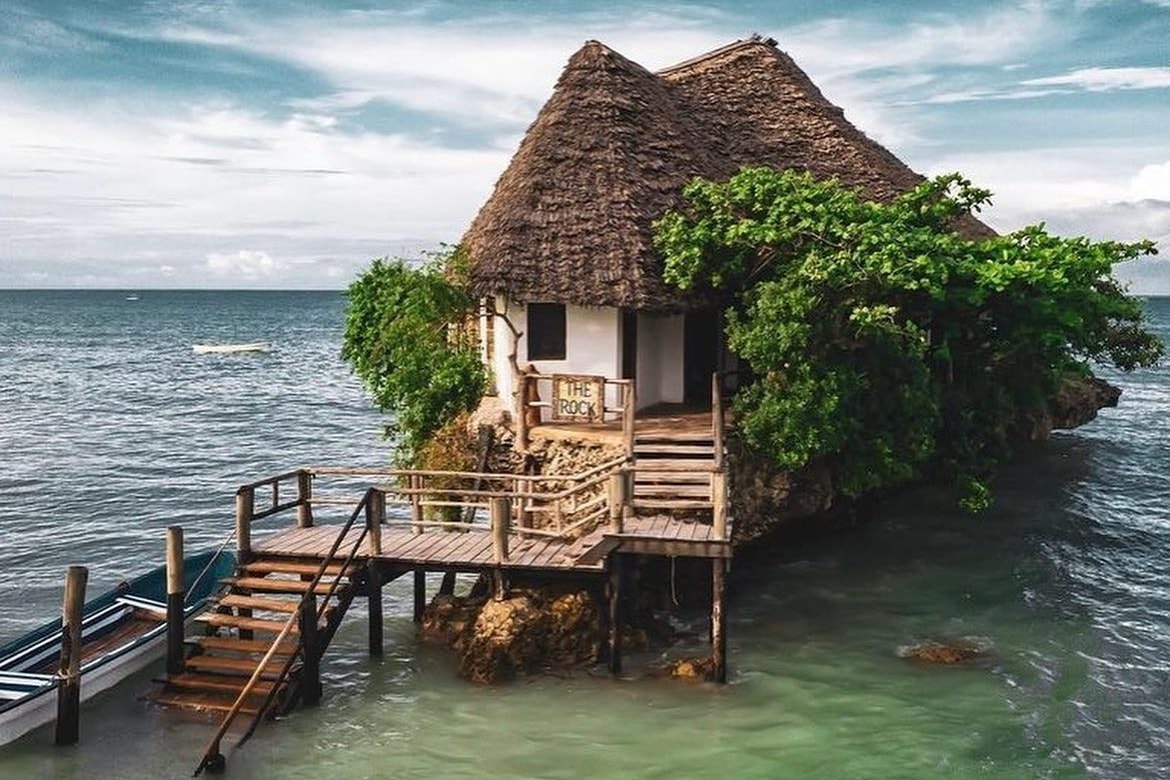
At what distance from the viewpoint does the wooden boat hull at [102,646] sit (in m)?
15.1

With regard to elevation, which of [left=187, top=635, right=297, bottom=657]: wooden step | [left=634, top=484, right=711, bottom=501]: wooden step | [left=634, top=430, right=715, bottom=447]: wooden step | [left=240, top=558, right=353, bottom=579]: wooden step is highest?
[left=634, top=430, right=715, bottom=447]: wooden step

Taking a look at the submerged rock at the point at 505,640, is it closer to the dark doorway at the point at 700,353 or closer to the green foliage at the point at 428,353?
the green foliage at the point at 428,353

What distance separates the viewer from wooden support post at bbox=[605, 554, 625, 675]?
1641 cm

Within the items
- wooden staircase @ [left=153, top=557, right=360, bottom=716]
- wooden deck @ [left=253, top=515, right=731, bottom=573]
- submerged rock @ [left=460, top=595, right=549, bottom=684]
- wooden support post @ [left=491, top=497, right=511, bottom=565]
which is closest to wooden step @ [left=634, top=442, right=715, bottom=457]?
wooden deck @ [left=253, top=515, right=731, bottom=573]

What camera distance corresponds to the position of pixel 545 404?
19984mm

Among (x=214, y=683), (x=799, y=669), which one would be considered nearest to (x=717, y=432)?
(x=799, y=669)

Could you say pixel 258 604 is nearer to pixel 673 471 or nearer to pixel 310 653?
pixel 310 653

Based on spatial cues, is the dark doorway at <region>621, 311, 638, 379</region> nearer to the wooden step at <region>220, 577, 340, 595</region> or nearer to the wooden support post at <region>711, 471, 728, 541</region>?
the wooden support post at <region>711, 471, 728, 541</region>

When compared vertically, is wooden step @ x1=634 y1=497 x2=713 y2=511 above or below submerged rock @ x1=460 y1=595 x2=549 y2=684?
above

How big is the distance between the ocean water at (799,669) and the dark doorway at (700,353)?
419cm

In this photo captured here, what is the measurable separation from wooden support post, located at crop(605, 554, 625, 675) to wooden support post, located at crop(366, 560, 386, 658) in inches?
149

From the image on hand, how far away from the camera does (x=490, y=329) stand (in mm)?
24469

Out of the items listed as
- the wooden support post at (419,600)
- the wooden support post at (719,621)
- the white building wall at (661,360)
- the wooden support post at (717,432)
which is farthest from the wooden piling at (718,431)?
the wooden support post at (419,600)

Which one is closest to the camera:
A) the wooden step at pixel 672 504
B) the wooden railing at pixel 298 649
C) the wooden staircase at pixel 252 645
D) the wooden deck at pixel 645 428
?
the wooden railing at pixel 298 649
